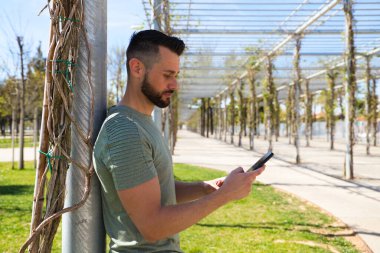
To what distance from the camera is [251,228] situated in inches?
194

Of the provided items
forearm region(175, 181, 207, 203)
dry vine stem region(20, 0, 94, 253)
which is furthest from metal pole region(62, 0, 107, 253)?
forearm region(175, 181, 207, 203)

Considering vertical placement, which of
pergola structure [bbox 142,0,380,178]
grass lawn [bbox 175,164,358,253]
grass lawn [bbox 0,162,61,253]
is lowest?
grass lawn [bbox 175,164,358,253]

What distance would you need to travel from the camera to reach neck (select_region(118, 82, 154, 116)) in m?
1.35

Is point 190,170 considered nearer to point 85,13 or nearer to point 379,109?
point 85,13

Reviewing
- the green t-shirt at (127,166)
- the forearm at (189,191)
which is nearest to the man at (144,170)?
the green t-shirt at (127,166)

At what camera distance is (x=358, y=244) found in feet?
14.3

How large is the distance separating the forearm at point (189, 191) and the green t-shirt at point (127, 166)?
30 centimetres

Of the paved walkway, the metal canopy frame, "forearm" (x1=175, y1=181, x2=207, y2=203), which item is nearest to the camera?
"forearm" (x1=175, y1=181, x2=207, y2=203)

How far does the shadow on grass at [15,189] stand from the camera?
717 centimetres

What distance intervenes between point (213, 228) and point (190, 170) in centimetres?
582

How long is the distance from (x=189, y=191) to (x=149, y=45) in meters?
0.68

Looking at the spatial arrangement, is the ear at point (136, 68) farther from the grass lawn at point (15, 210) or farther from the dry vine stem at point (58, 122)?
the grass lawn at point (15, 210)

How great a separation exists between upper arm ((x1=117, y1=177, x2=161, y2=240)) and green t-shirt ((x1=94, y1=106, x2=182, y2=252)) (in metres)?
0.02

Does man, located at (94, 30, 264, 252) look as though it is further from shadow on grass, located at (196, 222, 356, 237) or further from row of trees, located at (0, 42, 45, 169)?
row of trees, located at (0, 42, 45, 169)
